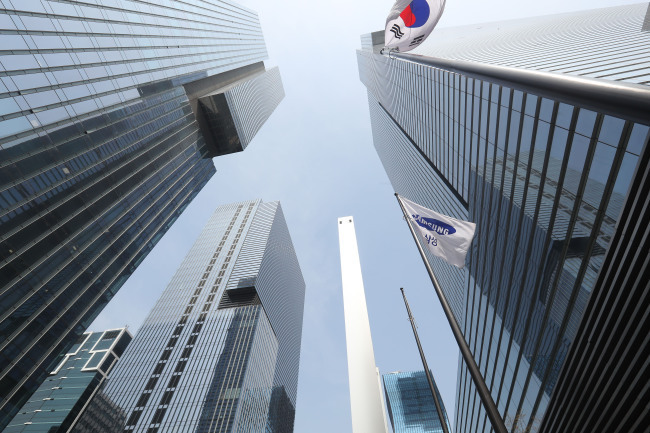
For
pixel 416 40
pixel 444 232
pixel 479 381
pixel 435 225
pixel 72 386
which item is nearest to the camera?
pixel 479 381

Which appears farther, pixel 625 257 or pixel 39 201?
pixel 39 201

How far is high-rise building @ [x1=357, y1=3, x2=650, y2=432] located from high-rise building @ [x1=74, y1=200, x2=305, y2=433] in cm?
7564

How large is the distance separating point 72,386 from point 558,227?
152697mm

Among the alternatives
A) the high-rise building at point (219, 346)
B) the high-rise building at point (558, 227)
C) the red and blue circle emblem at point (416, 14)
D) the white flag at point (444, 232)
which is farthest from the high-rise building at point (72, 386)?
the red and blue circle emblem at point (416, 14)

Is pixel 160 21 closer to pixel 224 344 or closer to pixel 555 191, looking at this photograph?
pixel 555 191

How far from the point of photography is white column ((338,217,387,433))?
1198 cm

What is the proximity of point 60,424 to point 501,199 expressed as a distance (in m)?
137

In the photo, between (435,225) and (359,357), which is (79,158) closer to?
(359,357)

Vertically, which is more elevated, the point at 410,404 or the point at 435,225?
the point at 435,225

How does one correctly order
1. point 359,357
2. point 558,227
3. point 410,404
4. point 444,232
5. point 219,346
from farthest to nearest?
point 410,404 < point 219,346 < point 558,227 < point 359,357 < point 444,232

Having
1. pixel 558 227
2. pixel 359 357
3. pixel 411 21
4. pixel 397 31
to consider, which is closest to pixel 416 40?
pixel 411 21

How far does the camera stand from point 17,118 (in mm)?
26031

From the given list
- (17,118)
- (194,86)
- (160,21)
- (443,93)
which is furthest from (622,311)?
(194,86)

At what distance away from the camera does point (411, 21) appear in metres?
14.0
